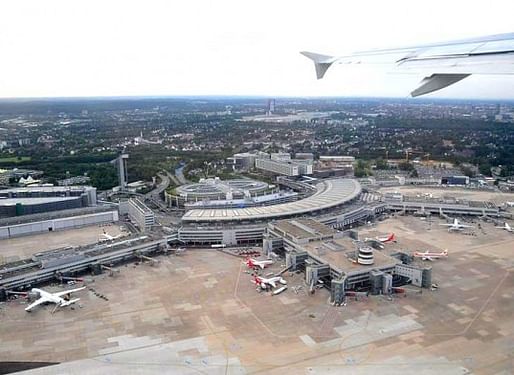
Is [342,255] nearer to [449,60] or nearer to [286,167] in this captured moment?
[449,60]

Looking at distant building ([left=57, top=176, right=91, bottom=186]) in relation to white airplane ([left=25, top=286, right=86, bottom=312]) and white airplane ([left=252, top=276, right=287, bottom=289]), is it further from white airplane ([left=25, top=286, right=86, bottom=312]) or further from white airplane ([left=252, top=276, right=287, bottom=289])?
white airplane ([left=252, top=276, right=287, bottom=289])

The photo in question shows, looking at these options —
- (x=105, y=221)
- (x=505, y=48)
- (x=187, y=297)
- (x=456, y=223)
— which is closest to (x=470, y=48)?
(x=505, y=48)

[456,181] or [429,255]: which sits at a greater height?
[456,181]

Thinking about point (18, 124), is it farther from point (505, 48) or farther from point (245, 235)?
point (505, 48)

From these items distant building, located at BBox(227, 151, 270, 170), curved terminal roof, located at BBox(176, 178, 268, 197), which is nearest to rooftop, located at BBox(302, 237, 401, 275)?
curved terminal roof, located at BBox(176, 178, 268, 197)

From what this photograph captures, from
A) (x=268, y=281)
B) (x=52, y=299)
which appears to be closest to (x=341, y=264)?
(x=268, y=281)

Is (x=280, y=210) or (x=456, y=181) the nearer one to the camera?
(x=280, y=210)

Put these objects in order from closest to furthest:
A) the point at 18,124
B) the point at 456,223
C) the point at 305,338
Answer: the point at 305,338 < the point at 456,223 < the point at 18,124
